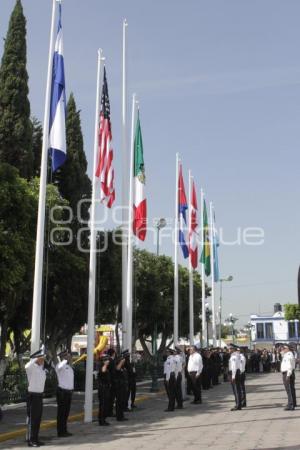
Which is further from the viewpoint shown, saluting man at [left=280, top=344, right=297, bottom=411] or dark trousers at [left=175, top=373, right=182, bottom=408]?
dark trousers at [left=175, top=373, right=182, bottom=408]

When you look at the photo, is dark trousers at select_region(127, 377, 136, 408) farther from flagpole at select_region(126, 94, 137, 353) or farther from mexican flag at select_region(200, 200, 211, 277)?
mexican flag at select_region(200, 200, 211, 277)

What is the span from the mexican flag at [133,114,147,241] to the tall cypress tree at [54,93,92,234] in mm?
8000

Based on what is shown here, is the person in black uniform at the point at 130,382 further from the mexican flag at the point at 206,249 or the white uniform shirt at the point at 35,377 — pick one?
the mexican flag at the point at 206,249

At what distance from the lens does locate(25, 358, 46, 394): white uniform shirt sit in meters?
11.4

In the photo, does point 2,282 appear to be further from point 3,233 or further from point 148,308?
point 148,308

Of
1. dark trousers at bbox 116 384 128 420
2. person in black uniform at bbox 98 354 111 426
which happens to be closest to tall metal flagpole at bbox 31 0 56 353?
person in black uniform at bbox 98 354 111 426

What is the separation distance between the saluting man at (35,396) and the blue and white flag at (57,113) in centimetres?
452

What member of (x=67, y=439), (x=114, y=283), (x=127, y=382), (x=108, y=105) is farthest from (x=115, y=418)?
(x=114, y=283)

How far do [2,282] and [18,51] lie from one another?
11.6 m

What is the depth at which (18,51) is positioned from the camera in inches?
921

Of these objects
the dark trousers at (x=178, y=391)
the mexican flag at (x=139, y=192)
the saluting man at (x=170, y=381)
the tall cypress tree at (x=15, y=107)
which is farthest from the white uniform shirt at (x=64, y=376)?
the tall cypress tree at (x=15, y=107)

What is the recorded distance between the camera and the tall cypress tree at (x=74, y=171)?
1082 inches

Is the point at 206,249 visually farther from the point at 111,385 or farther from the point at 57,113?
the point at 57,113

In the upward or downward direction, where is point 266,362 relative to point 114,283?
downward
